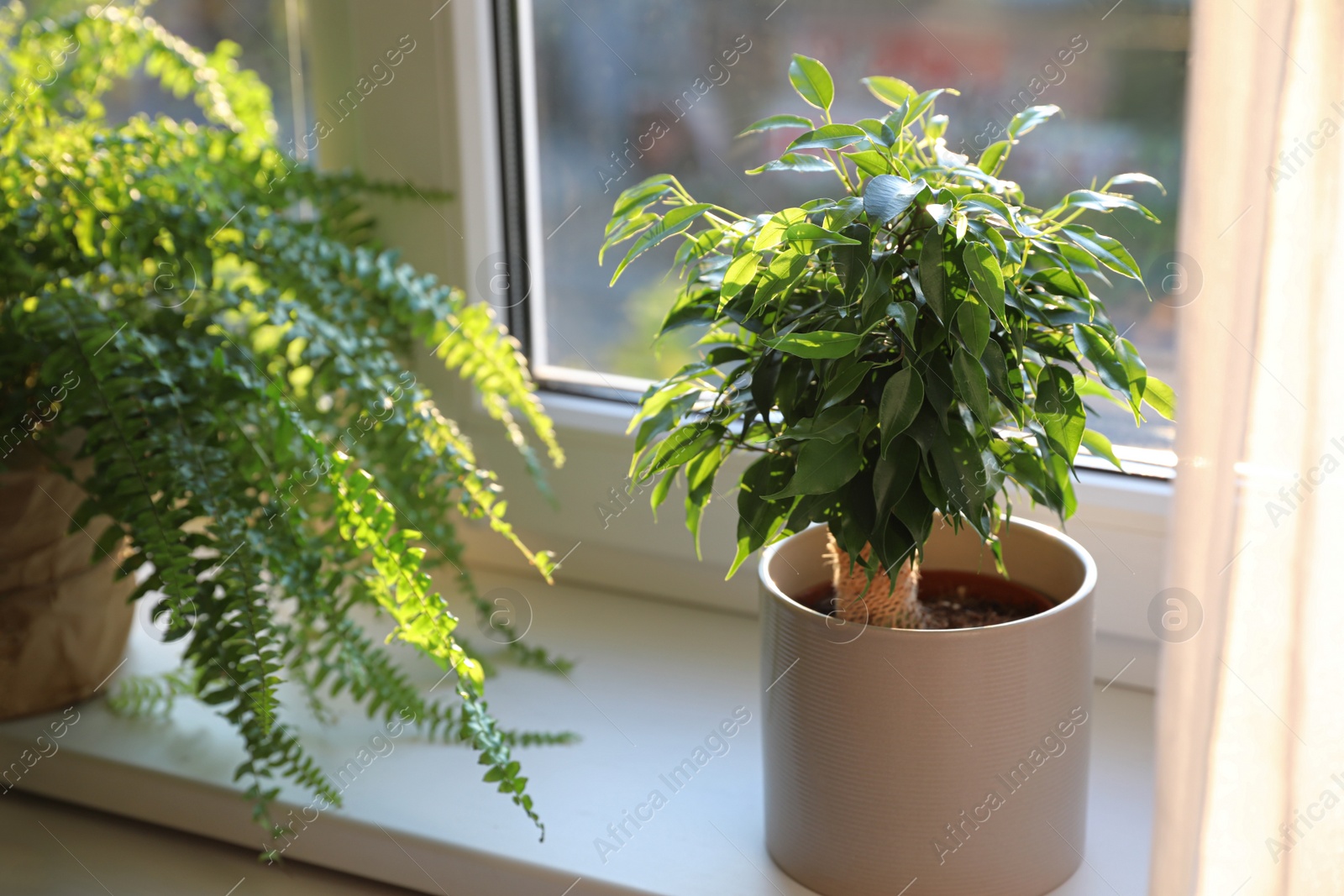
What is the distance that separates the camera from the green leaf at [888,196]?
0.57 m

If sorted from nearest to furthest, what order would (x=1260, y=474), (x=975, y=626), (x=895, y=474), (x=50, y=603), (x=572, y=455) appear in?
(x=1260, y=474) → (x=895, y=474) → (x=975, y=626) → (x=50, y=603) → (x=572, y=455)

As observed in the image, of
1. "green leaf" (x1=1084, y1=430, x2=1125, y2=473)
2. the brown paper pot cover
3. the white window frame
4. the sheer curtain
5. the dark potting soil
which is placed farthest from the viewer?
the white window frame

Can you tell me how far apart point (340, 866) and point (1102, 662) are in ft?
2.18

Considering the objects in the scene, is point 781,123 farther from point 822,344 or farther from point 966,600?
point 966,600

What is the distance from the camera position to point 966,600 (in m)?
0.90

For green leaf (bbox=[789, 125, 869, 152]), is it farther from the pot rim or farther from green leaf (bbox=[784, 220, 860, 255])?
the pot rim

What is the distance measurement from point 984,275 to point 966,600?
0.38 meters

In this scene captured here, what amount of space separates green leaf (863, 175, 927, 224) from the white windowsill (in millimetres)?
485

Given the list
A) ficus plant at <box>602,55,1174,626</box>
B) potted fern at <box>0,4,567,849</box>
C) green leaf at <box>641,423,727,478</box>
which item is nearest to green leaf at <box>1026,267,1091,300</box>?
ficus plant at <box>602,55,1174,626</box>

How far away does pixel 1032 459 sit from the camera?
0.70 meters

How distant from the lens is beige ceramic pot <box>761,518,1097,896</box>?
0.72m

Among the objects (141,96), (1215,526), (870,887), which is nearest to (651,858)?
(870,887)

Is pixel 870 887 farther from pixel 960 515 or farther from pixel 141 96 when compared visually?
pixel 141 96

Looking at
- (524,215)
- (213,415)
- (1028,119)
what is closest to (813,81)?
(1028,119)
